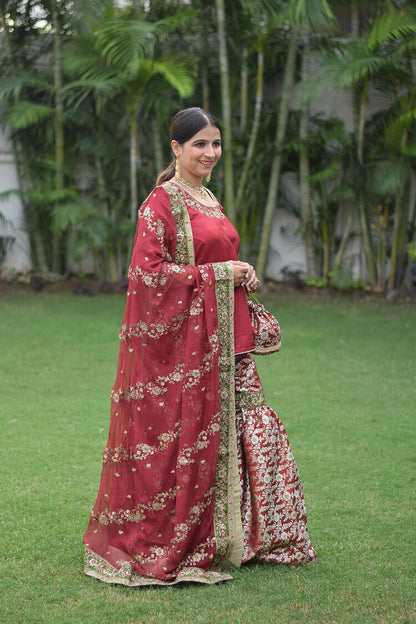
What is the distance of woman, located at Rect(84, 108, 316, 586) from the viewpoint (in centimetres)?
282

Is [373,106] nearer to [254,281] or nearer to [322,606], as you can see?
[254,281]

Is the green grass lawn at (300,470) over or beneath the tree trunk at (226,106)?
beneath

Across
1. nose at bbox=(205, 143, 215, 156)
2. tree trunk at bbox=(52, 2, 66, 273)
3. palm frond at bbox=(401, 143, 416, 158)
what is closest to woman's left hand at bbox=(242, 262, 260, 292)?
nose at bbox=(205, 143, 215, 156)

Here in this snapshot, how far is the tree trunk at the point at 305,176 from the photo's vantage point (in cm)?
950

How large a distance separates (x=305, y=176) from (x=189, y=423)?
7.20m

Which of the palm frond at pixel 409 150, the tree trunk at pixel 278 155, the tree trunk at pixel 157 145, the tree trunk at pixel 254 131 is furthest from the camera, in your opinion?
the tree trunk at pixel 157 145

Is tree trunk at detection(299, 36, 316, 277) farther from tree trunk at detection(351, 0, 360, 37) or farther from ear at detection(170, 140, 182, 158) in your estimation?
ear at detection(170, 140, 182, 158)

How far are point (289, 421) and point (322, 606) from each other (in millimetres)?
2227

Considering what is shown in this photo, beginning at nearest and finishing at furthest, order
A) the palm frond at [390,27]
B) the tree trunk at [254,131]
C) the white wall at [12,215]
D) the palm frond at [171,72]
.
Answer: the palm frond at [390,27] < the palm frond at [171,72] < the tree trunk at [254,131] < the white wall at [12,215]

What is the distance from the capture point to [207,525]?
288cm

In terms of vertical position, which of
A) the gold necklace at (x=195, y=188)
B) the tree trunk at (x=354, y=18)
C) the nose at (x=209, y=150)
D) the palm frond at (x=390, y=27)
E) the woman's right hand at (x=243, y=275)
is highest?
the tree trunk at (x=354, y=18)

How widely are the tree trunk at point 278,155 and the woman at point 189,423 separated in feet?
21.8

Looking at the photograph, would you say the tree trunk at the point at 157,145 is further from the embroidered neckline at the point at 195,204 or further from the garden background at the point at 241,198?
the embroidered neckline at the point at 195,204

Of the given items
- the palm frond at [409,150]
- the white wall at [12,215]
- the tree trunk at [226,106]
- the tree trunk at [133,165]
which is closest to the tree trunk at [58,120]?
the white wall at [12,215]
